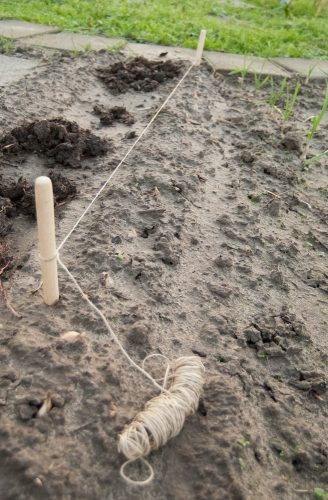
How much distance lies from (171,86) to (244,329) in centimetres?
237

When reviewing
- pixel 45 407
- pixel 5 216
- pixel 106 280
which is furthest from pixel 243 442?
pixel 5 216

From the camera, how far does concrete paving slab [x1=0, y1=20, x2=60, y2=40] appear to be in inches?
166

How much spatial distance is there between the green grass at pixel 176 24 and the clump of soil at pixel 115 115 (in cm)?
191

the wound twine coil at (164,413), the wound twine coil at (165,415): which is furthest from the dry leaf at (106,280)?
the wound twine coil at (165,415)

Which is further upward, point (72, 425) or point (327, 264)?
point (72, 425)

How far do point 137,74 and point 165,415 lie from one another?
3.01m

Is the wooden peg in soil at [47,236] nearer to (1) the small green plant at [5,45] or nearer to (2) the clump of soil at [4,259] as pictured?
(2) the clump of soil at [4,259]

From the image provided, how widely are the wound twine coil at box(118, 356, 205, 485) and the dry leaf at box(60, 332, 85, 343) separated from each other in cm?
29

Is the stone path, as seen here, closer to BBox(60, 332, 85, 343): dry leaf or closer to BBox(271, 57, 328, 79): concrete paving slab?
BBox(271, 57, 328, 79): concrete paving slab

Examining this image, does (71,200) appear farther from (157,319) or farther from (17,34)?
(17,34)

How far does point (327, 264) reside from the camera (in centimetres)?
207

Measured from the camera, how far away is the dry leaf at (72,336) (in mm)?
1366

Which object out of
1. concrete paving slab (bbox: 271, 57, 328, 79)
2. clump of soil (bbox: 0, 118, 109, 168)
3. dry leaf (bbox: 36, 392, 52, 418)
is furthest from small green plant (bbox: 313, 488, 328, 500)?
concrete paving slab (bbox: 271, 57, 328, 79)

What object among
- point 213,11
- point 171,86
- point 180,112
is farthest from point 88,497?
point 213,11
